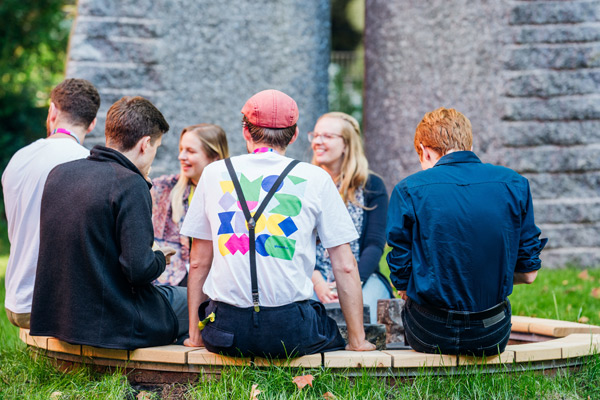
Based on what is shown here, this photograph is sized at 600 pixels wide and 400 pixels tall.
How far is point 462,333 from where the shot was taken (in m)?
3.08

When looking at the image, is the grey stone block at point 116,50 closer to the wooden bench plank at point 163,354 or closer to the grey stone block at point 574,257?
the wooden bench plank at point 163,354

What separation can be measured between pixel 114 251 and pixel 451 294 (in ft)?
5.20

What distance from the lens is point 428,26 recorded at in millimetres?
7406

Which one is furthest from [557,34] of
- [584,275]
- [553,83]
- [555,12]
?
[584,275]

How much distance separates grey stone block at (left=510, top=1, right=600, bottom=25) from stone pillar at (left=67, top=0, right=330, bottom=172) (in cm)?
210

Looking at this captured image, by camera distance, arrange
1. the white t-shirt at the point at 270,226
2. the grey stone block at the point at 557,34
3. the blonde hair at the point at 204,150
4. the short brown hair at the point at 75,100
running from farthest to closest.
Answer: the grey stone block at the point at 557,34 → the blonde hair at the point at 204,150 → the short brown hair at the point at 75,100 → the white t-shirt at the point at 270,226

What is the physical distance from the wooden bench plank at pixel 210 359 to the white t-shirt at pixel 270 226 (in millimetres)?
268

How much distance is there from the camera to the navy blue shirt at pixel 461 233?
306 centimetres

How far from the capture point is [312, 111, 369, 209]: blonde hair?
184 inches

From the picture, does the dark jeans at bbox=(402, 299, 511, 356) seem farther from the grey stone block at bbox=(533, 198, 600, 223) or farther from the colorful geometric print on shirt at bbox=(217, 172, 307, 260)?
the grey stone block at bbox=(533, 198, 600, 223)

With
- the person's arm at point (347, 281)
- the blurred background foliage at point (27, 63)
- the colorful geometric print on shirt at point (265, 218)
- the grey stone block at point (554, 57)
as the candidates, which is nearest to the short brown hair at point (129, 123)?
the colorful geometric print on shirt at point (265, 218)

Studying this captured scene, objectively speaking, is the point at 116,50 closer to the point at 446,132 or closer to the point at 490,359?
the point at 446,132

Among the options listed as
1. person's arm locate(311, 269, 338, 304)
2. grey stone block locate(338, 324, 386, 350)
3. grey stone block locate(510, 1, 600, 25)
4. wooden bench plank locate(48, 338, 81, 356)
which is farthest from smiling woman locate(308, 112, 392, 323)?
grey stone block locate(510, 1, 600, 25)

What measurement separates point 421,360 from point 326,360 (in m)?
0.44
